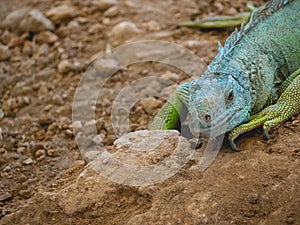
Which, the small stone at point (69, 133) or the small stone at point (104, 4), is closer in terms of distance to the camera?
the small stone at point (69, 133)

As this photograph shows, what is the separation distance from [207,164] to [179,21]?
3.50 meters

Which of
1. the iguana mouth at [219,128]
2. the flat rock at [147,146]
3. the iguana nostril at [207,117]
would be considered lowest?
the flat rock at [147,146]

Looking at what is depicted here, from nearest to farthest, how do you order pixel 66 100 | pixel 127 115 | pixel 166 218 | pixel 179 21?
1. pixel 166 218
2. pixel 127 115
3. pixel 66 100
4. pixel 179 21

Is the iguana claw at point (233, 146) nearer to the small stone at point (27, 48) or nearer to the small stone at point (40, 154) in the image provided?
the small stone at point (40, 154)

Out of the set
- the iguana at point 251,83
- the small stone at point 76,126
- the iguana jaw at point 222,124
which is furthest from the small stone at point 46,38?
the iguana jaw at point 222,124

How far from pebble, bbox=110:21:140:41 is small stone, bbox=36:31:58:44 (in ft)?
2.57

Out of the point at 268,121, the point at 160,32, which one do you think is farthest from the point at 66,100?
the point at 268,121

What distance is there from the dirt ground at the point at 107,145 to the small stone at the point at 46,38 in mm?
16

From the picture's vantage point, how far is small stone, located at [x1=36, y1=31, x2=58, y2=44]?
6629 millimetres

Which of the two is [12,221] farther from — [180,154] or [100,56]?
[100,56]

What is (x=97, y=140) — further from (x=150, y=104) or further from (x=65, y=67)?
(x=65, y=67)

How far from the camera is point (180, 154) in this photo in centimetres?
374

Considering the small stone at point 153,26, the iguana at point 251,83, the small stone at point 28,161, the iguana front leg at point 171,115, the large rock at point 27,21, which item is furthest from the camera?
the large rock at point 27,21

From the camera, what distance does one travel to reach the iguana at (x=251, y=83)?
3.62 metres
